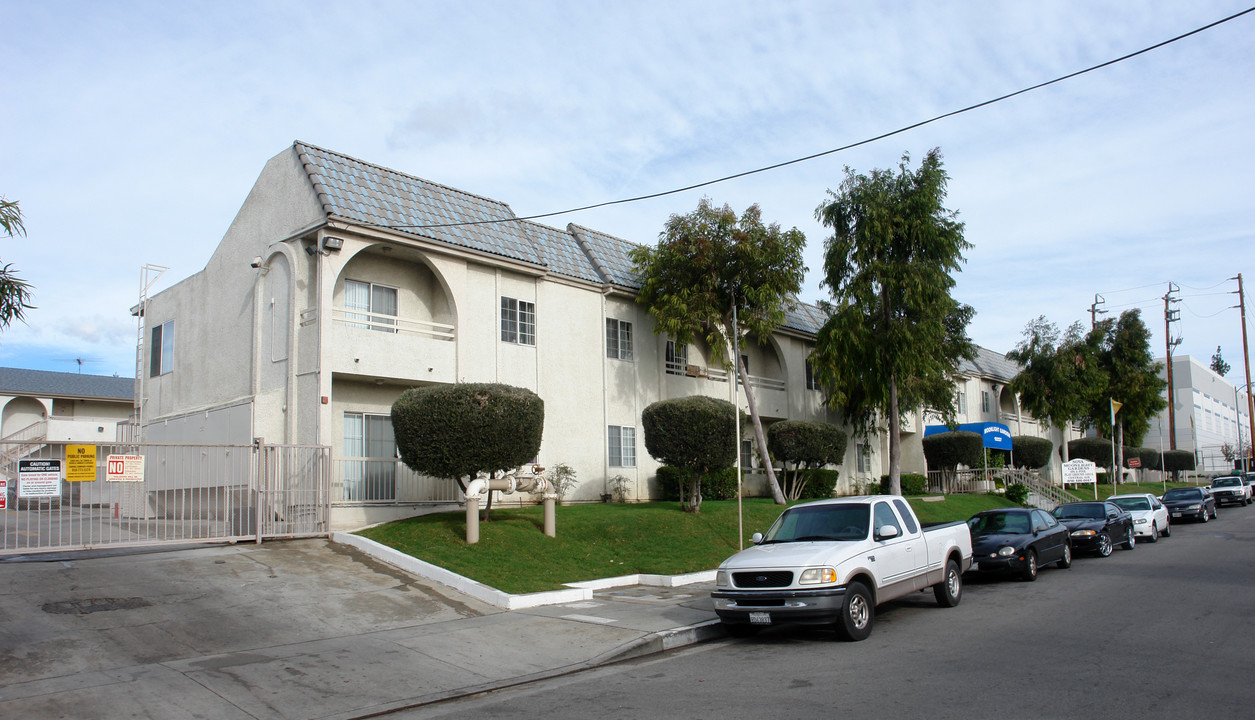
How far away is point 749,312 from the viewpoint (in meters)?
24.4

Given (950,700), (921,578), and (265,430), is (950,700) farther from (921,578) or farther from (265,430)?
(265,430)

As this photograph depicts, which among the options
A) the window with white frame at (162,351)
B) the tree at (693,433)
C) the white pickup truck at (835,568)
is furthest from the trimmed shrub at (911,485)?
the window with white frame at (162,351)

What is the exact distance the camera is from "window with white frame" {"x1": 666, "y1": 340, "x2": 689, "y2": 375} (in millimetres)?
26688

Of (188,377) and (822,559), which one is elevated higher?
(188,377)

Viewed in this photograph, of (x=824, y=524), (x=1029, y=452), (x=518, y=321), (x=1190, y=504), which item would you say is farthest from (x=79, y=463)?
(x=1029, y=452)

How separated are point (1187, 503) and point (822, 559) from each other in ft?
92.4

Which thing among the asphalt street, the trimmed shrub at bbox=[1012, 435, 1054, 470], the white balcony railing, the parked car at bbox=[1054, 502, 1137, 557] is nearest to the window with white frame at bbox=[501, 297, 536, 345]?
the white balcony railing

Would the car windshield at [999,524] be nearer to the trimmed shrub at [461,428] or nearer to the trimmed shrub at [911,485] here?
the trimmed shrub at [461,428]

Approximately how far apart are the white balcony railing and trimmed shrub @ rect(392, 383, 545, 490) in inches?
133

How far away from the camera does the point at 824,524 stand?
11.4 meters

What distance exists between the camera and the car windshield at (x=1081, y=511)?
68.4 ft

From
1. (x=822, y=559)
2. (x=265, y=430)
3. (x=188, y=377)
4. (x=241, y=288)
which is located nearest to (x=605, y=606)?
(x=822, y=559)

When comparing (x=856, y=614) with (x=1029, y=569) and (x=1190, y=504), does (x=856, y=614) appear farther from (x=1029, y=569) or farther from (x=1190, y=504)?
(x=1190, y=504)

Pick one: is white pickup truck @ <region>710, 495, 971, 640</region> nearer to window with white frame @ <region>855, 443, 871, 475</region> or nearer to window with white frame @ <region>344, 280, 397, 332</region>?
window with white frame @ <region>344, 280, 397, 332</region>
